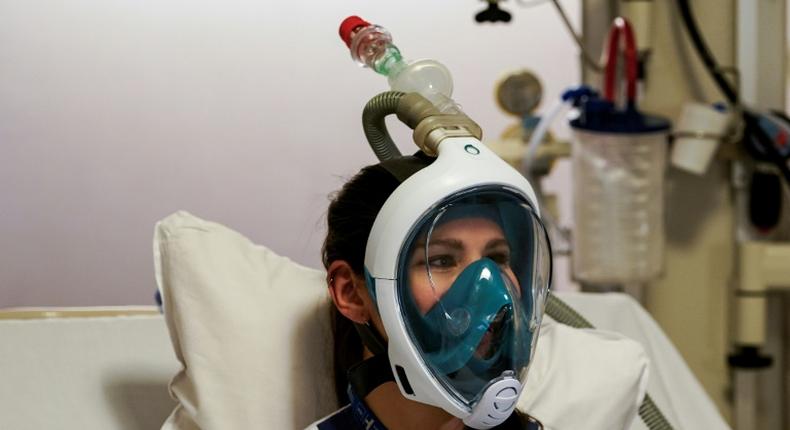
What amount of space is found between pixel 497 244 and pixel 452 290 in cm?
9

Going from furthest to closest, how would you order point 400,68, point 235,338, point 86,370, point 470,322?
point 86,370, point 235,338, point 400,68, point 470,322

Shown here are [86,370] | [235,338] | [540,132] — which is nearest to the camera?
[235,338]

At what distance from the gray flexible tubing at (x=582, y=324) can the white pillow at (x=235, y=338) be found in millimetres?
408

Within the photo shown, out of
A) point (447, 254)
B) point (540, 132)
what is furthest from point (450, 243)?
point (540, 132)

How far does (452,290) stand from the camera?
4.09ft

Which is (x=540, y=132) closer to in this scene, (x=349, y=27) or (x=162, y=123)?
(x=162, y=123)

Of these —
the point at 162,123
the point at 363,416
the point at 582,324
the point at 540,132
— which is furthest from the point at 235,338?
the point at 540,132

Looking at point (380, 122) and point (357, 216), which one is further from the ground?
point (380, 122)

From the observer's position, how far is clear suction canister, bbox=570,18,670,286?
248 cm

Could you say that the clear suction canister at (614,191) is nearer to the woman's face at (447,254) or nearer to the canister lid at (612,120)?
the canister lid at (612,120)

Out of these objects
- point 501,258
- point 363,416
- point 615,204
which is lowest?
point 615,204

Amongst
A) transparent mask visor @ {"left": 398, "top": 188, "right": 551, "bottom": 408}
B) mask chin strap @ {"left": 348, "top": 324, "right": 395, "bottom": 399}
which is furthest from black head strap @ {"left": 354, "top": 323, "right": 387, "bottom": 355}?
transparent mask visor @ {"left": 398, "top": 188, "right": 551, "bottom": 408}

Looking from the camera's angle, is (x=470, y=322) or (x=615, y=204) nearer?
(x=470, y=322)

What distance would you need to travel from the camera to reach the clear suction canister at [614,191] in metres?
2.48
